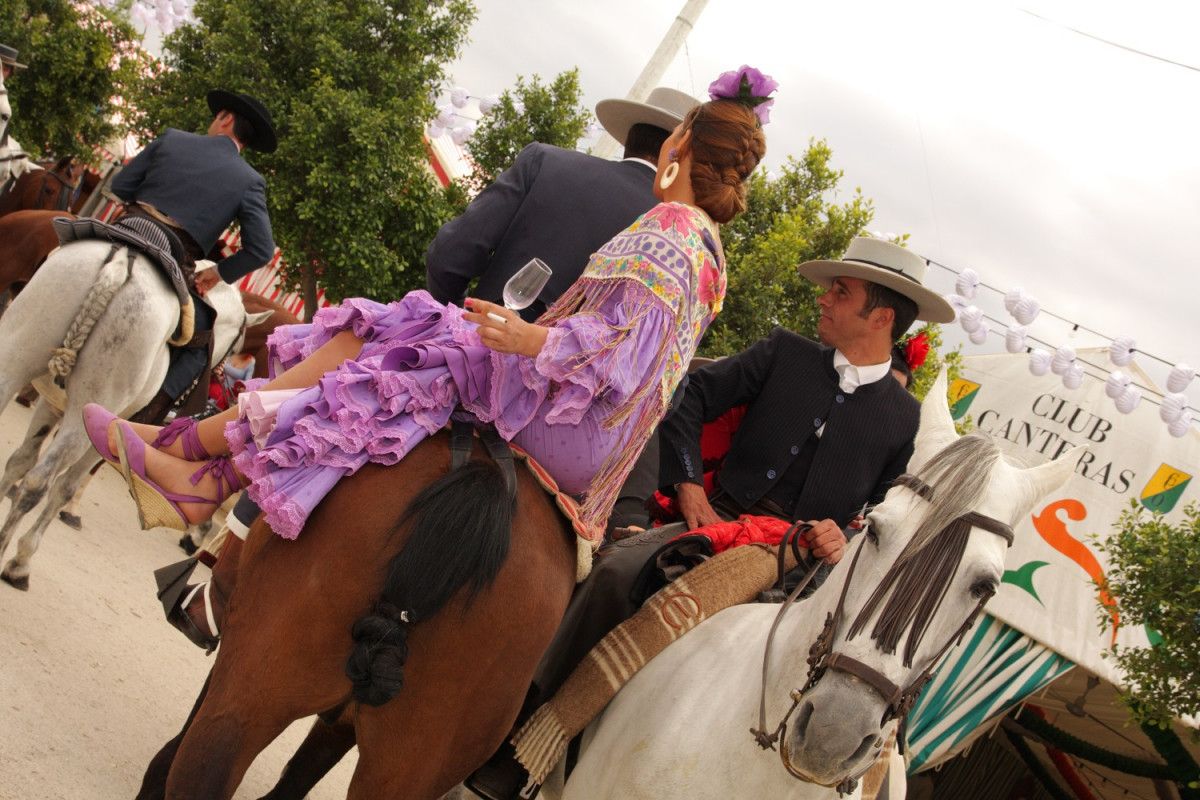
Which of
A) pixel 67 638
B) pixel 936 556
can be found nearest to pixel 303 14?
pixel 67 638

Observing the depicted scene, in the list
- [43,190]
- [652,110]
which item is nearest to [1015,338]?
[652,110]

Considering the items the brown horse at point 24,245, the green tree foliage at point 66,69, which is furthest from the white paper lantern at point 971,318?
the green tree foliage at point 66,69

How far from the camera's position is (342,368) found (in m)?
2.54

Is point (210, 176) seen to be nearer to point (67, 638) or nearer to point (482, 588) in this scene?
point (67, 638)

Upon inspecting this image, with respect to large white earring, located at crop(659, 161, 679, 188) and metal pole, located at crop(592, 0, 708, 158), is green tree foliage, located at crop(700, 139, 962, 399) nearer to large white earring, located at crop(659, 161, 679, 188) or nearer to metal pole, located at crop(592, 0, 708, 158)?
metal pole, located at crop(592, 0, 708, 158)

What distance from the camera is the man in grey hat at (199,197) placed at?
5.45m

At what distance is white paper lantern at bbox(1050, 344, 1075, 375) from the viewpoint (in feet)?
33.4

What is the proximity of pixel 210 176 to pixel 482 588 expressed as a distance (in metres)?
4.06

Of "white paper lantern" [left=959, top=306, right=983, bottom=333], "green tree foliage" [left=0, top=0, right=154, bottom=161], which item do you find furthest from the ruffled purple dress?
"green tree foliage" [left=0, top=0, right=154, bottom=161]

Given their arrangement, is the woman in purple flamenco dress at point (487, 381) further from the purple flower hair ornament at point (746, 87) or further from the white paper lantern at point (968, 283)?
the white paper lantern at point (968, 283)

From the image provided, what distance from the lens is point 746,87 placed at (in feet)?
9.78

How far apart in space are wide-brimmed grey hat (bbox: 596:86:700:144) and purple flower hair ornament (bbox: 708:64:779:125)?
708 millimetres

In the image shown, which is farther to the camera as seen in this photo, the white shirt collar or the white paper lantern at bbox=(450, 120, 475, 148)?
the white paper lantern at bbox=(450, 120, 475, 148)

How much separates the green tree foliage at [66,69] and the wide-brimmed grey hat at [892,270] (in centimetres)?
1301
